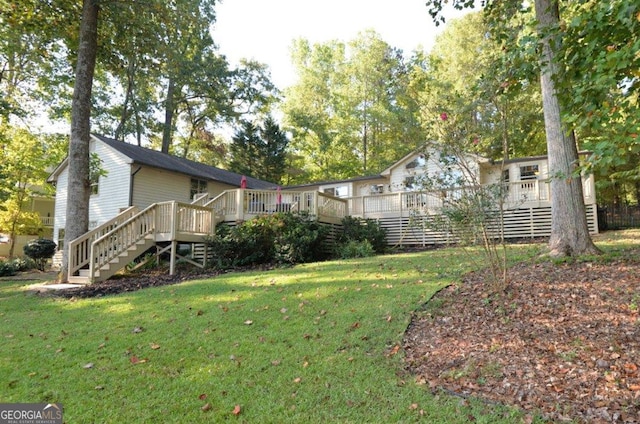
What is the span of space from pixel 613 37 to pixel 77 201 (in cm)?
1153

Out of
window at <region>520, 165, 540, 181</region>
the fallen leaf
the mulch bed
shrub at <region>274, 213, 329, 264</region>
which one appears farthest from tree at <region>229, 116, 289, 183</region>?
the fallen leaf

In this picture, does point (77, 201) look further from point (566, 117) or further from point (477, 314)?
point (566, 117)

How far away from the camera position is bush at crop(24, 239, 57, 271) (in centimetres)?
1684

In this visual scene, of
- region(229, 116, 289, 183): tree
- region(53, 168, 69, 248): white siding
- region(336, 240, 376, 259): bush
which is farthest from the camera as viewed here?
region(229, 116, 289, 183): tree

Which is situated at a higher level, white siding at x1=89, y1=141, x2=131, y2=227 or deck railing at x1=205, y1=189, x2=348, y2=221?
white siding at x1=89, y1=141, x2=131, y2=227

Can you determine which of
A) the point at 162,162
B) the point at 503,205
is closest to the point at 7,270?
the point at 162,162

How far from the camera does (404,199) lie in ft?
46.9

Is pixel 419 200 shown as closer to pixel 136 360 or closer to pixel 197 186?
pixel 136 360

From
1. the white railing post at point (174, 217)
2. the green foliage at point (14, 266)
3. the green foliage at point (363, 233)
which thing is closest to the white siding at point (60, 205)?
the green foliage at point (14, 266)

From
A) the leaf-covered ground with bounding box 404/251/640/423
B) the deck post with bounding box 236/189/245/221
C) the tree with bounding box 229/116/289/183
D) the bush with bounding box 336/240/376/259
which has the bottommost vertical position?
the leaf-covered ground with bounding box 404/251/640/423

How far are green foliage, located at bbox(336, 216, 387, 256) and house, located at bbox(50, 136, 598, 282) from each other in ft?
1.52

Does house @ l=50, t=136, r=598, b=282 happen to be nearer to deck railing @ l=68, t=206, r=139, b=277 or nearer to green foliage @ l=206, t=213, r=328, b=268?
deck railing @ l=68, t=206, r=139, b=277

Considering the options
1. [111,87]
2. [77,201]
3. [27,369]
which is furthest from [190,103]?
[27,369]

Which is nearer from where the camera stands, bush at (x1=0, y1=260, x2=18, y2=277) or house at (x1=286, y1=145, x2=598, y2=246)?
house at (x1=286, y1=145, x2=598, y2=246)
